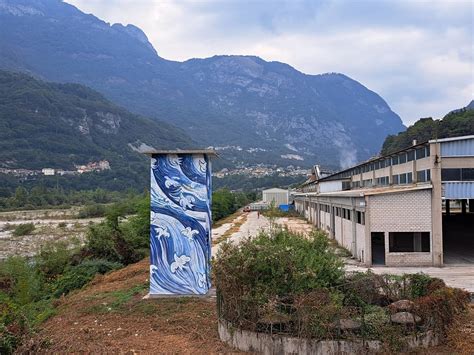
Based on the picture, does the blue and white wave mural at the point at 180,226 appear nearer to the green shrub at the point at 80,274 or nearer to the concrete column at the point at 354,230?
the green shrub at the point at 80,274

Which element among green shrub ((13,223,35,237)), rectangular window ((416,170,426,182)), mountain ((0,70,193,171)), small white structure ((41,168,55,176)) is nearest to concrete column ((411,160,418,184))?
rectangular window ((416,170,426,182))

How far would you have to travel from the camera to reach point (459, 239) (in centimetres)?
2920

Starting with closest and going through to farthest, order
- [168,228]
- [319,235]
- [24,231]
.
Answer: [319,235] → [168,228] → [24,231]

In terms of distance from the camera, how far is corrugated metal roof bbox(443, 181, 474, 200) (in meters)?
20.0

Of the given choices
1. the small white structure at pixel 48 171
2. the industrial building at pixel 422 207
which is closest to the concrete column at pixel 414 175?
the industrial building at pixel 422 207

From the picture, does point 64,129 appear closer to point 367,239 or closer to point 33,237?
point 33,237

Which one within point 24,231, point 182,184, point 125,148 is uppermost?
point 125,148

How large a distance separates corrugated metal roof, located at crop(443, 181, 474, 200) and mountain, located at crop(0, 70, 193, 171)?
103703mm

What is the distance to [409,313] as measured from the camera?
9.11 metres

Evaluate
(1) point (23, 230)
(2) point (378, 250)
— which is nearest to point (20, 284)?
(2) point (378, 250)

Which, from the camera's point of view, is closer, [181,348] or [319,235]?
[181,348]

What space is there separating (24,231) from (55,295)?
111ft

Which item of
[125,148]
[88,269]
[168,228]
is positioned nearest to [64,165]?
[125,148]

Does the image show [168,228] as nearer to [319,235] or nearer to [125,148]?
[319,235]
